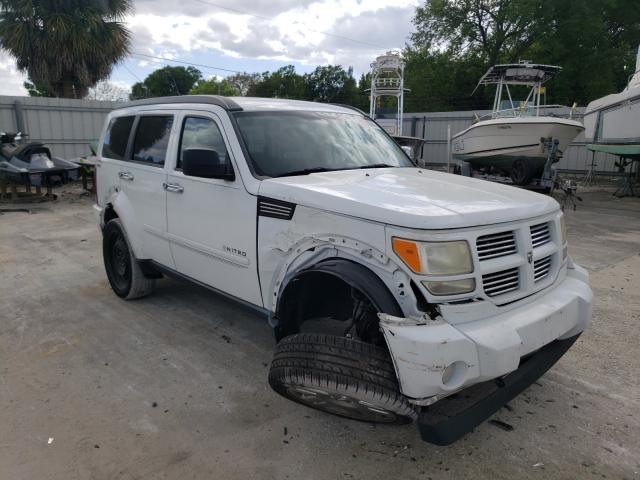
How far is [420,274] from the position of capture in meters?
2.42

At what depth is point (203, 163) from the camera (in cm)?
330

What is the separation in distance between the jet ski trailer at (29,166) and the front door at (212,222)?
936 cm

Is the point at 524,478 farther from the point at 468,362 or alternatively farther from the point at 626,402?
the point at 626,402


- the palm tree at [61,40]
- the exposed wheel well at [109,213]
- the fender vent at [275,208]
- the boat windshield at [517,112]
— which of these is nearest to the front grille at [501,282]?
the fender vent at [275,208]

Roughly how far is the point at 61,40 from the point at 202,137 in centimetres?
1705

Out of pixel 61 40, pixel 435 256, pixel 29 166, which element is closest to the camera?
pixel 435 256

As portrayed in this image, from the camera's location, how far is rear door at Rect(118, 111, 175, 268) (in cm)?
429

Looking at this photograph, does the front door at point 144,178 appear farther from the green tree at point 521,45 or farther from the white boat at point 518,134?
the green tree at point 521,45

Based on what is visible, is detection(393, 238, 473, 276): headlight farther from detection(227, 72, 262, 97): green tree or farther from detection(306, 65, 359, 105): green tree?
detection(227, 72, 262, 97): green tree

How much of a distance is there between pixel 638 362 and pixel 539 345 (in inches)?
70.5

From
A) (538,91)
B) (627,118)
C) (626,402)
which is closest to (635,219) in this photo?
(627,118)

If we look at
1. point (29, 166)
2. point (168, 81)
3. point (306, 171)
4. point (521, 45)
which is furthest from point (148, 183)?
point (168, 81)

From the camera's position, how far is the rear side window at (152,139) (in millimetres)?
4316

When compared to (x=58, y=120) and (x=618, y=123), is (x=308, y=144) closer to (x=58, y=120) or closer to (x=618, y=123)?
(x=618, y=123)
